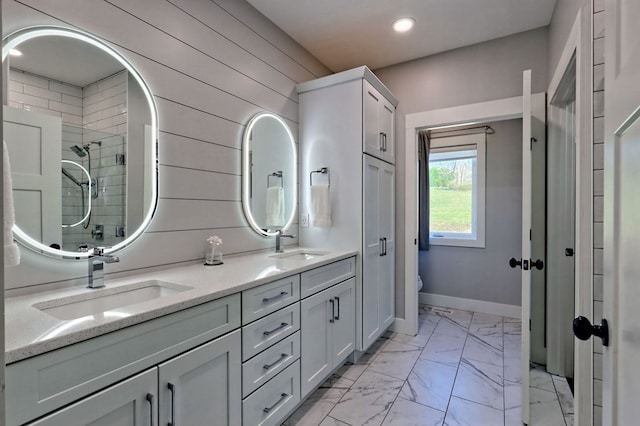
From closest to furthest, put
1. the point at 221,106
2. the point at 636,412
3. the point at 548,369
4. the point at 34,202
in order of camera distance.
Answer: the point at 636,412 < the point at 34,202 < the point at 221,106 < the point at 548,369

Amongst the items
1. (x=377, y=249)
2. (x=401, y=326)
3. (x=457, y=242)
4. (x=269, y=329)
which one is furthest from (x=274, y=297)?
(x=457, y=242)

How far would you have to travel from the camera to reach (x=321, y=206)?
2578 mm

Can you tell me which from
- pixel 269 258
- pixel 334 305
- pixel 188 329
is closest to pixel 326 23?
pixel 269 258

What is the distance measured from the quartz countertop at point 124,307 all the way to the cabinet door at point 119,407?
0.19 meters

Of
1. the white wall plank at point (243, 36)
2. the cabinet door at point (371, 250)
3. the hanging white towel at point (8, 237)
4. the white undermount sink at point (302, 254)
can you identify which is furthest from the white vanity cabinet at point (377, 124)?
the hanging white towel at point (8, 237)

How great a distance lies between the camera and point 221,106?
206 centimetres

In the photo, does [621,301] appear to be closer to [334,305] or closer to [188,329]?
[188,329]

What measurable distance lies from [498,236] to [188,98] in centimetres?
341

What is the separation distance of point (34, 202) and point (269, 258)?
125 centimetres

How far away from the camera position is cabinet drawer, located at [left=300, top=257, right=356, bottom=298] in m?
1.89

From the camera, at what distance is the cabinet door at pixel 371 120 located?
98.0 inches

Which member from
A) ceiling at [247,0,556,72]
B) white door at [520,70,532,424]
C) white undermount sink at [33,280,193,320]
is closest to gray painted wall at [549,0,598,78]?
ceiling at [247,0,556,72]

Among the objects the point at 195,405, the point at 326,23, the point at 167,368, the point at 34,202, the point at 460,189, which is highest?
the point at 326,23

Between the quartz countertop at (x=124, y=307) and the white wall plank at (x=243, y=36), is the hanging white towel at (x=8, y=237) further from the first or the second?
the white wall plank at (x=243, y=36)
